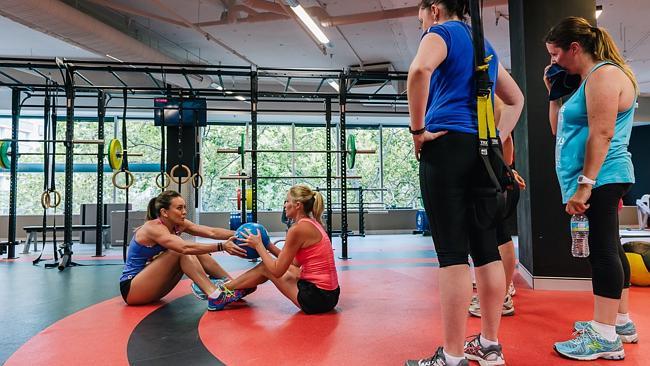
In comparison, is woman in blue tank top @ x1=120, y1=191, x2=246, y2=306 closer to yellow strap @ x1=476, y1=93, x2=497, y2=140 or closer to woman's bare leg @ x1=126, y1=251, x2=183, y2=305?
woman's bare leg @ x1=126, y1=251, x2=183, y2=305

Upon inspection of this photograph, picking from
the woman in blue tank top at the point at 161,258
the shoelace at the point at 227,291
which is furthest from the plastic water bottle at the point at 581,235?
the shoelace at the point at 227,291

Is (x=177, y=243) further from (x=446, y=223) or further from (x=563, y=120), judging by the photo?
(x=563, y=120)

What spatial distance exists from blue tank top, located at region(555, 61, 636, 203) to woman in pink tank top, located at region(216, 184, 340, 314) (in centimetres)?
134

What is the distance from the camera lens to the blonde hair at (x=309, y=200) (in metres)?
2.50

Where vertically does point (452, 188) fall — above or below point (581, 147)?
below

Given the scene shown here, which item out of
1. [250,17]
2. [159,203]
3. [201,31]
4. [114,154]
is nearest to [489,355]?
[159,203]

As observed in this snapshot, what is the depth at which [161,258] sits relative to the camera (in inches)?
110

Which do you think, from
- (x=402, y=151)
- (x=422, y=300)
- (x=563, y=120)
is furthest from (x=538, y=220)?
(x=402, y=151)

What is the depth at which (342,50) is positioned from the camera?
26.2 feet

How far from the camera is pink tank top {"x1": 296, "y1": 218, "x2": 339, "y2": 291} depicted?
8.13 ft

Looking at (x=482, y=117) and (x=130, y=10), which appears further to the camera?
(x=130, y=10)

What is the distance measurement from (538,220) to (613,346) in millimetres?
1633

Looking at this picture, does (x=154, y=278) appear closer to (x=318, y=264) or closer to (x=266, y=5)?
(x=318, y=264)

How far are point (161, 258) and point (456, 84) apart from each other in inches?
89.6
